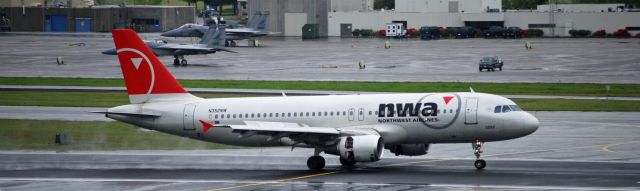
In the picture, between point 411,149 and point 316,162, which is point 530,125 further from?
point 316,162

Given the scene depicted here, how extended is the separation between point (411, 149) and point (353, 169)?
2.65 meters

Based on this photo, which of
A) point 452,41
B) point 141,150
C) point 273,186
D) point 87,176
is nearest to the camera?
point 273,186

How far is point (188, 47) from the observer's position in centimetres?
12231

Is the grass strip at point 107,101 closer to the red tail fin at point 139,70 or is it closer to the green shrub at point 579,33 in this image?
the red tail fin at point 139,70

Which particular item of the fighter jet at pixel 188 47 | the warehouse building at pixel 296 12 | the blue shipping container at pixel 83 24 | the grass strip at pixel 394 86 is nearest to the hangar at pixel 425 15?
the warehouse building at pixel 296 12

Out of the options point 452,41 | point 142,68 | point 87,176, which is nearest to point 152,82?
point 142,68

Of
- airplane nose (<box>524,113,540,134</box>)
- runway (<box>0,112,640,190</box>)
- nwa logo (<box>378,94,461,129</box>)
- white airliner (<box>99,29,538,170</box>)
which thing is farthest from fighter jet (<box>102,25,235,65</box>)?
airplane nose (<box>524,113,540,134</box>)

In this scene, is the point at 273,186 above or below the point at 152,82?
below

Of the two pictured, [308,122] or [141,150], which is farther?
[141,150]

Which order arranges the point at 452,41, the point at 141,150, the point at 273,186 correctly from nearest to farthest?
the point at 273,186 → the point at 141,150 → the point at 452,41

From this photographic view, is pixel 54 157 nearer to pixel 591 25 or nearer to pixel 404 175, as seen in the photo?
pixel 404 175

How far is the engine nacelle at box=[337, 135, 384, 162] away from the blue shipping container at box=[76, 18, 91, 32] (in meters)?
156

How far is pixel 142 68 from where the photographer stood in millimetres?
51219

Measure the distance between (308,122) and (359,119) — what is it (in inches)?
92.7
